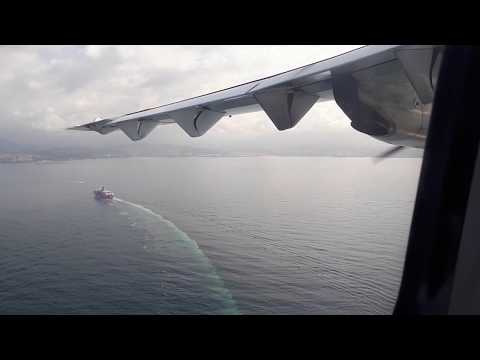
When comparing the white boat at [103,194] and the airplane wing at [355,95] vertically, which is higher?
the airplane wing at [355,95]

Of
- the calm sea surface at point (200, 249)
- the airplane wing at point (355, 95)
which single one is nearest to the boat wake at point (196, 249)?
the calm sea surface at point (200, 249)

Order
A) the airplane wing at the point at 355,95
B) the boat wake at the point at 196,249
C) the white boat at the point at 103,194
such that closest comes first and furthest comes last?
the airplane wing at the point at 355,95 → the boat wake at the point at 196,249 → the white boat at the point at 103,194

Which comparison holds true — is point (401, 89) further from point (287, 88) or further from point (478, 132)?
point (478, 132)

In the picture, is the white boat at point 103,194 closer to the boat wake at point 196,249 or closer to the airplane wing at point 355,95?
the boat wake at point 196,249

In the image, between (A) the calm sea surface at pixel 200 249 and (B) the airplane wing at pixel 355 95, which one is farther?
(A) the calm sea surface at pixel 200 249

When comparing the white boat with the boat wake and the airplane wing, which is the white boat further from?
the airplane wing

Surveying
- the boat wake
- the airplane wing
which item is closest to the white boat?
the boat wake

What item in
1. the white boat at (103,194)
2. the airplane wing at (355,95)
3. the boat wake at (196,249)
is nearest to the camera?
the airplane wing at (355,95)

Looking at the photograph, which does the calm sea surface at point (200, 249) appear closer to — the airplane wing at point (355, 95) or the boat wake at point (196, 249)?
the boat wake at point (196, 249)
